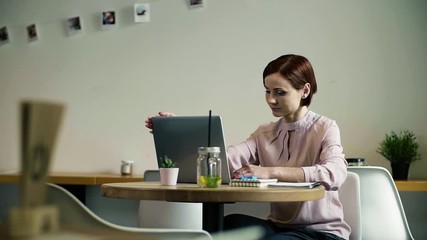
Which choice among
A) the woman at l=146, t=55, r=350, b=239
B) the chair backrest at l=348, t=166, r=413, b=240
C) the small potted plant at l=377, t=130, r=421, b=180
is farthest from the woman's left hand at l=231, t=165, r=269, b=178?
the small potted plant at l=377, t=130, r=421, b=180

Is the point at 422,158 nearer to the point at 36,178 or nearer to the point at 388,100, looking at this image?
the point at 388,100

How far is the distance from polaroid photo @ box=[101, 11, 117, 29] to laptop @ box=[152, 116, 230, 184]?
1.48 metres

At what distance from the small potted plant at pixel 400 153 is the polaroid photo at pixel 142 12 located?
1364mm

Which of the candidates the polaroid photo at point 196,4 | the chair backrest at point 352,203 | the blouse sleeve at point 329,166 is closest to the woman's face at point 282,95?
the blouse sleeve at point 329,166

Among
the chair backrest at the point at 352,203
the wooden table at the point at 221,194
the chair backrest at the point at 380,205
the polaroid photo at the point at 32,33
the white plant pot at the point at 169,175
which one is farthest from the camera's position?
the polaroid photo at the point at 32,33

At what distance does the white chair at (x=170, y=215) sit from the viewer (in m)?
1.89

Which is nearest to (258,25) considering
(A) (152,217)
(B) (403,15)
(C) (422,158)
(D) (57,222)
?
(B) (403,15)

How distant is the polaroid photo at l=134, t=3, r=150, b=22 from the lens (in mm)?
2938

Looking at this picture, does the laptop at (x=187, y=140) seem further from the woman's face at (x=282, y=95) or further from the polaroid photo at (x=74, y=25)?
the polaroid photo at (x=74, y=25)

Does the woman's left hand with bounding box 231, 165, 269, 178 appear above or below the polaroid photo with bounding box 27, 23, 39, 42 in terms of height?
below

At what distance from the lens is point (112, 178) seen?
2.58 m

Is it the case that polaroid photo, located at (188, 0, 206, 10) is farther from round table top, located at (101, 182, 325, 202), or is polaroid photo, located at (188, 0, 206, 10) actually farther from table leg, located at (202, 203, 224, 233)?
round table top, located at (101, 182, 325, 202)

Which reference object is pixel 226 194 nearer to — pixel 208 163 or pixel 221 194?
pixel 221 194

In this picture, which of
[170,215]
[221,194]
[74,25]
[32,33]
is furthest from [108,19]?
[221,194]
